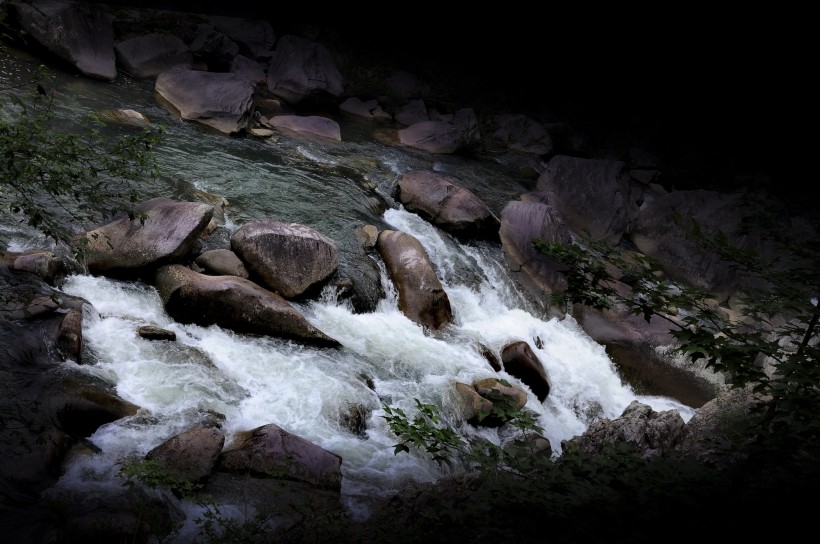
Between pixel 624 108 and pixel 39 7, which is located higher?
pixel 624 108

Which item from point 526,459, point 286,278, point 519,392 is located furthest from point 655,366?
point 526,459

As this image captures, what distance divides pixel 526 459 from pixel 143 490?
8.06ft

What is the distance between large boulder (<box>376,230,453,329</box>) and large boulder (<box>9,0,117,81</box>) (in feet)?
23.3

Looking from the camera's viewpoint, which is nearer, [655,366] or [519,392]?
[519,392]

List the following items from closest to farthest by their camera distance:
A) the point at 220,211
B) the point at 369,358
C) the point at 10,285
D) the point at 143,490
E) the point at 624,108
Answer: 1. the point at 143,490
2. the point at 10,285
3. the point at 369,358
4. the point at 220,211
5. the point at 624,108

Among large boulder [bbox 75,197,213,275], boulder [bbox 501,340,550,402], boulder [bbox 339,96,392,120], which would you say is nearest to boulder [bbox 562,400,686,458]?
boulder [bbox 501,340,550,402]

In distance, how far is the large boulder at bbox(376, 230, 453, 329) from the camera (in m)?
7.32

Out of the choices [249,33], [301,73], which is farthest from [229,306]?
[249,33]

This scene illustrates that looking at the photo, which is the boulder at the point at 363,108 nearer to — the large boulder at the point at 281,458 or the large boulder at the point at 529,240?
the large boulder at the point at 529,240

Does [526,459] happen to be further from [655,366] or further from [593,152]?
[593,152]

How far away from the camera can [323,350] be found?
6035 millimetres

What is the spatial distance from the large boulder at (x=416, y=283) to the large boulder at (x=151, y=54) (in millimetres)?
7108

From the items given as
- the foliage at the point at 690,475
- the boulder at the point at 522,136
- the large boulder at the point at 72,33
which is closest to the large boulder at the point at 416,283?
the foliage at the point at 690,475

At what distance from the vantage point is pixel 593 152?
1683 cm
